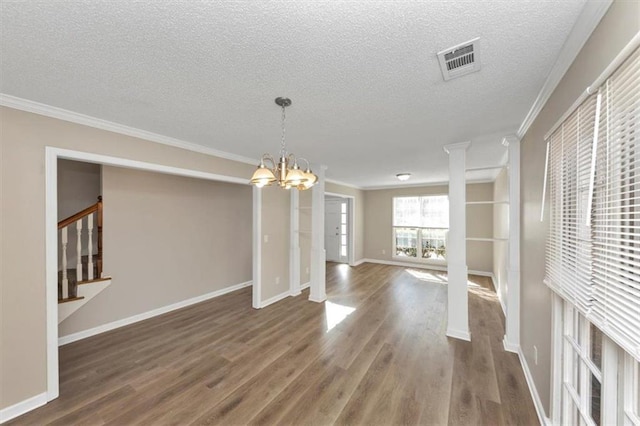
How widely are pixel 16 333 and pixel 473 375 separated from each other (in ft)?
13.3

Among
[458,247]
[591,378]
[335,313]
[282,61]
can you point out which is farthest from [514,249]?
[282,61]

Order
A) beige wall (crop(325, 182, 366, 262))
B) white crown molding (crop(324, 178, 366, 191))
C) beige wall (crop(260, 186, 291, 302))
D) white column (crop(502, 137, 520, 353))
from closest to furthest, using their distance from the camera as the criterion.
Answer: white column (crop(502, 137, 520, 353)) → beige wall (crop(260, 186, 291, 302)) → white crown molding (crop(324, 178, 366, 191)) → beige wall (crop(325, 182, 366, 262))

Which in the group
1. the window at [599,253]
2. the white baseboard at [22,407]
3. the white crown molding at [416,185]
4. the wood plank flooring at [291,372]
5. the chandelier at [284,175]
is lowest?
the wood plank flooring at [291,372]

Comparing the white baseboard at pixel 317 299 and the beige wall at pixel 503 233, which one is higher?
the beige wall at pixel 503 233

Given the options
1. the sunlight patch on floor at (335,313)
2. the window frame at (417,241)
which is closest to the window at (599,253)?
the sunlight patch on floor at (335,313)

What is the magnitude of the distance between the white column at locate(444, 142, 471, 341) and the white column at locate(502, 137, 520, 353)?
45 centimetres

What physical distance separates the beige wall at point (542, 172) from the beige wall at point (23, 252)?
373cm

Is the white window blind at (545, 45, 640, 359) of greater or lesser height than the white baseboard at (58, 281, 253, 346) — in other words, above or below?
above

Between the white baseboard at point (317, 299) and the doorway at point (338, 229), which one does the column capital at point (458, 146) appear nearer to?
the white baseboard at point (317, 299)

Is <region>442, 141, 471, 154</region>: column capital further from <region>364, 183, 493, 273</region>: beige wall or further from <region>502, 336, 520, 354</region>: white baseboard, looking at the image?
<region>364, 183, 493, 273</region>: beige wall

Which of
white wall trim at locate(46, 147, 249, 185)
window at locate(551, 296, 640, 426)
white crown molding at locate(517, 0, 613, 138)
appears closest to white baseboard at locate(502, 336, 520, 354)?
window at locate(551, 296, 640, 426)

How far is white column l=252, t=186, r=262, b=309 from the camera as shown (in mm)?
4059

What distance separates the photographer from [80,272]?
2.83 metres

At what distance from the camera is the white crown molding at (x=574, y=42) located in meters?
1.03
